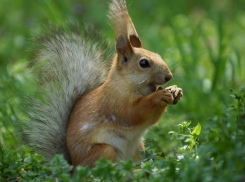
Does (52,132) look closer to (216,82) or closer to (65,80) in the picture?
(65,80)

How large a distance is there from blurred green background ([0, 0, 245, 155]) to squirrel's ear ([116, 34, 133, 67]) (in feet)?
1.30

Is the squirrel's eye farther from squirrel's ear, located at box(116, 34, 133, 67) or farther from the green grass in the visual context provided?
the green grass

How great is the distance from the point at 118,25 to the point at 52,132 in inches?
30.8

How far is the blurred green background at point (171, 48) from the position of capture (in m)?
4.11

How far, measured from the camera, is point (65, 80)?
335cm

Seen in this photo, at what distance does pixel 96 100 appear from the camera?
10.6 ft

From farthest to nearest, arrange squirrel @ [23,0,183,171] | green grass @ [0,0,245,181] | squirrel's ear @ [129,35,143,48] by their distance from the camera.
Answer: squirrel's ear @ [129,35,143,48]
squirrel @ [23,0,183,171]
green grass @ [0,0,245,181]

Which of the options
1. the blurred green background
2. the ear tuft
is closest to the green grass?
the blurred green background

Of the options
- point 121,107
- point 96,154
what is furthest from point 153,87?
point 96,154

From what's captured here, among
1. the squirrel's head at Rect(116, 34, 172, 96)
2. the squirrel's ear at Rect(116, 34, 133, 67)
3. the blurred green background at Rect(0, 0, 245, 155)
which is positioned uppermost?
the squirrel's ear at Rect(116, 34, 133, 67)

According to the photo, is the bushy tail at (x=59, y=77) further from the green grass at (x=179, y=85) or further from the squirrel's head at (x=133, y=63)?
the squirrel's head at (x=133, y=63)

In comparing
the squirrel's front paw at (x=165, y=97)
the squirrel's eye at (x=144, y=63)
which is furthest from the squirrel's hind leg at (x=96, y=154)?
the squirrel's eye at (x=144, y=63)

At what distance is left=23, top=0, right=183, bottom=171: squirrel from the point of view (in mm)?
3092

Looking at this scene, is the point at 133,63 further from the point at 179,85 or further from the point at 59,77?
the point at 179,85
